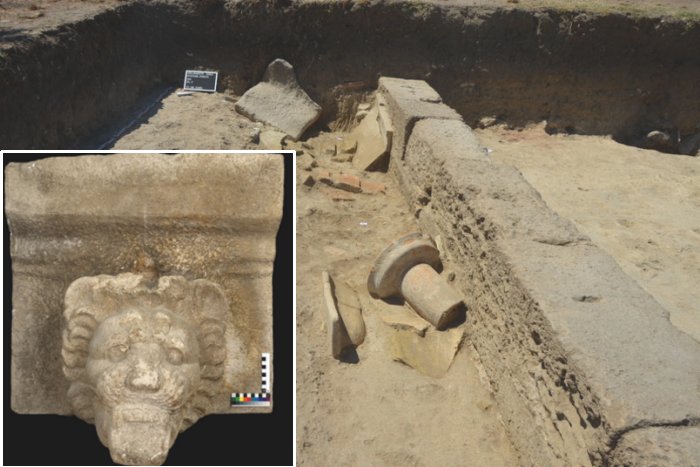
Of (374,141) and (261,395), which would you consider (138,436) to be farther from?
(374,141)

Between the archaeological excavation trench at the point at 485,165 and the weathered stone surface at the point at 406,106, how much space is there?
0.12 ft

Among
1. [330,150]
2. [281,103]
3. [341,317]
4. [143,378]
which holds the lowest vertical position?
[330,150]

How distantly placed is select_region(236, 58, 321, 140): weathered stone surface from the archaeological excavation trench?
25 cm

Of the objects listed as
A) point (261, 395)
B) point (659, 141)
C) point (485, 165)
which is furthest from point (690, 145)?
point (261, 395)

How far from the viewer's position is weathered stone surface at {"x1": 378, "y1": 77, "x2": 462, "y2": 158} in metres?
5.83

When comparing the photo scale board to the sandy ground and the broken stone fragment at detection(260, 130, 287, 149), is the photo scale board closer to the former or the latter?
the broken stone fragment at detection(260, 130, 287, 149)

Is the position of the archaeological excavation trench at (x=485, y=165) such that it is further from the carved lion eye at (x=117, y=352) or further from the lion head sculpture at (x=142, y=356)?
the carved lion eye at (x=117, y=352)

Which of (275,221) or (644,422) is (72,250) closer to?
(275,221)

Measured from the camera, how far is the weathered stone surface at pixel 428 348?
12.8 feet

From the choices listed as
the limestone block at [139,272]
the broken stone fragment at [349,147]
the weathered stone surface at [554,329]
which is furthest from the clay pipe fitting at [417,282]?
the broken stone fragment at [349,147]

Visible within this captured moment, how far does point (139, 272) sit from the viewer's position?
2.21 metres

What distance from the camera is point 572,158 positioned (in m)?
7.69

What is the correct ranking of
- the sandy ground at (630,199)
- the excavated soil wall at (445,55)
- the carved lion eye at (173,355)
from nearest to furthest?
the carved lion eye at (173,355), the sandy ground at (630,199), the excavated soil wall at (445,55)

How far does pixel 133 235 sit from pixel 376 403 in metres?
1.94
